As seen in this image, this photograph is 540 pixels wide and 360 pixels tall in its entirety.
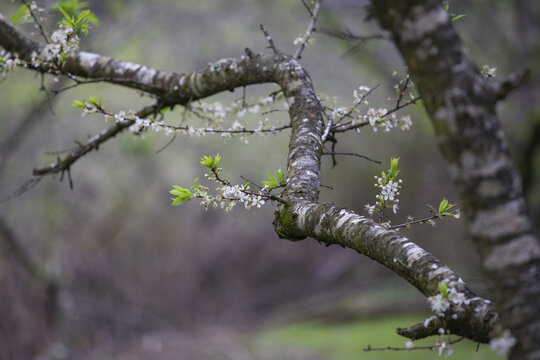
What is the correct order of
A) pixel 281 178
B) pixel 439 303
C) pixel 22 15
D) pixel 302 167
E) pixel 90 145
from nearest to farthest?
pixel 439 303
pixel 302 167
pixel 281 178
pixel 22 15
pixel 90 145

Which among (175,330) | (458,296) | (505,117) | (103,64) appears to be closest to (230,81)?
(103,64)

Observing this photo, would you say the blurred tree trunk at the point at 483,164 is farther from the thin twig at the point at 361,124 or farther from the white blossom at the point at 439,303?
the thin twig at the point at 361,124

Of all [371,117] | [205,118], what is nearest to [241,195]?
[371,117]

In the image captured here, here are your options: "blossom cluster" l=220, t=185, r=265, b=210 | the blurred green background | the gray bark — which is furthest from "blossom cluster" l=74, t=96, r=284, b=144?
the blurred green background

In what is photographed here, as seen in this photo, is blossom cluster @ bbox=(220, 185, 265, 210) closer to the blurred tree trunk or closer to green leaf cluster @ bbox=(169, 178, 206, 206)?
green leaf cluster @ bbox=(169, 178, 206, 206)

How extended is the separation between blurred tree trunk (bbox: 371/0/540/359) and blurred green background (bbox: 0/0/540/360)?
458cm

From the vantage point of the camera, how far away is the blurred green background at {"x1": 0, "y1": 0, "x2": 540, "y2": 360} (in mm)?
6594

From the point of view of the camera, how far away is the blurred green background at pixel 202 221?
6.59m

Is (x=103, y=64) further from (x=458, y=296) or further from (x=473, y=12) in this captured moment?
(x=473, y=12)

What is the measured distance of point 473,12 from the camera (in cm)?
762

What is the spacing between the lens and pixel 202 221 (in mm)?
10031

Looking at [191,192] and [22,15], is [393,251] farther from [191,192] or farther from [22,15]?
[22,15]

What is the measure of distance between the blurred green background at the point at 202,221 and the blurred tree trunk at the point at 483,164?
15.0ft

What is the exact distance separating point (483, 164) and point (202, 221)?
9.22 m
